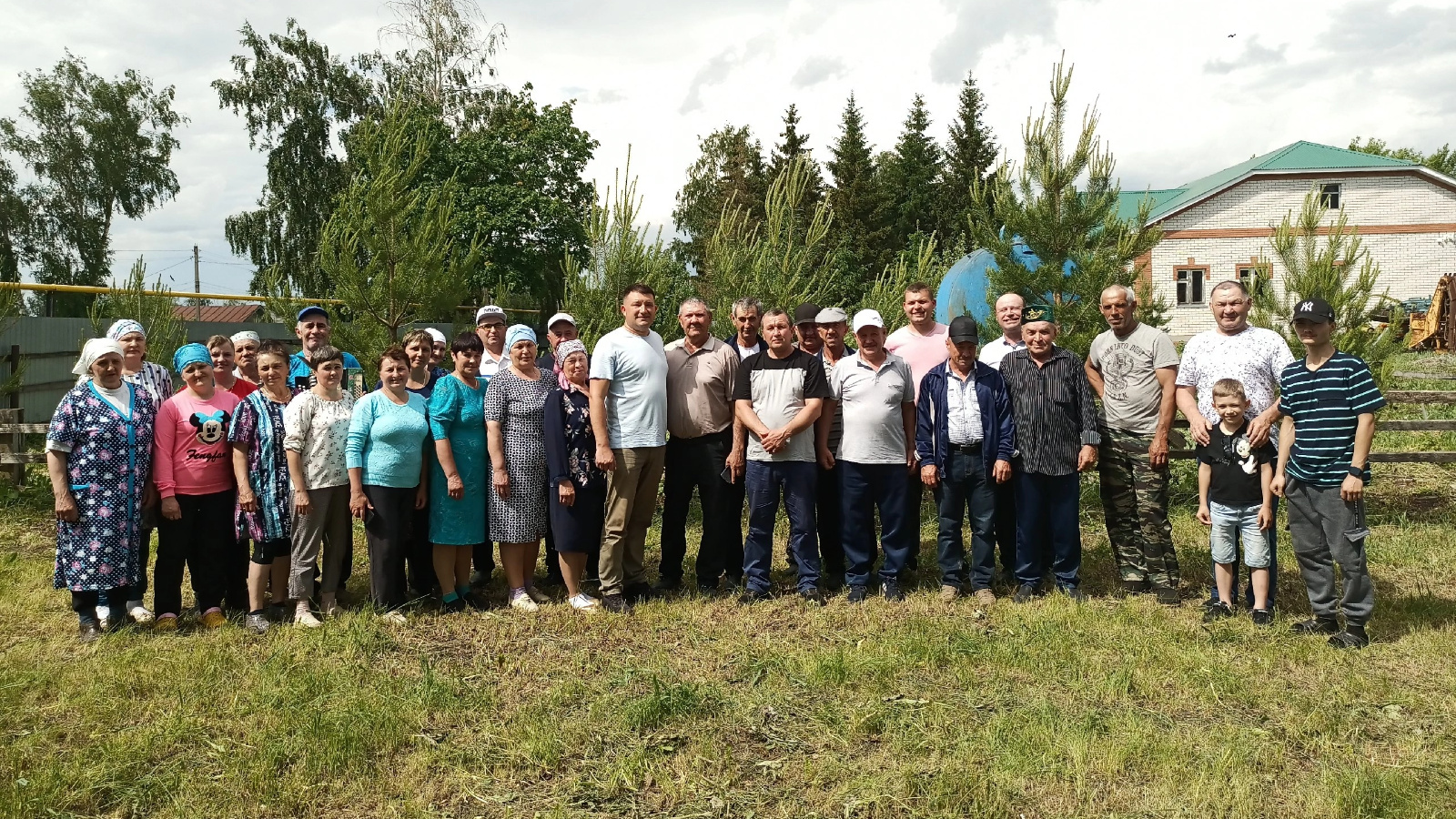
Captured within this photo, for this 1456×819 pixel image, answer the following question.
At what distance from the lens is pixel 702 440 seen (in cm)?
602

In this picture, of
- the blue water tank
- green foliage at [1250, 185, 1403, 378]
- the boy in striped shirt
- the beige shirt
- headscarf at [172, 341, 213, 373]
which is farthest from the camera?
the blue water tank

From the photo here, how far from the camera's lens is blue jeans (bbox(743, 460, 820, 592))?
5852mm

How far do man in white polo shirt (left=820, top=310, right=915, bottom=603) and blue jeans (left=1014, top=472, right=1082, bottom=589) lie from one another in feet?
2.33

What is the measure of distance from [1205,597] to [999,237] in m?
4.08

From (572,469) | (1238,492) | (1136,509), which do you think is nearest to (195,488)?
(572,469)

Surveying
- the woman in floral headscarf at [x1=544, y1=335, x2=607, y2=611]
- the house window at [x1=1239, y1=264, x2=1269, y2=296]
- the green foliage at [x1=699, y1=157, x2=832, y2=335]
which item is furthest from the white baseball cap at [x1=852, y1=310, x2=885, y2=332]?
the house window at [x1=1239, y1=264, x2=1269, y2=296]

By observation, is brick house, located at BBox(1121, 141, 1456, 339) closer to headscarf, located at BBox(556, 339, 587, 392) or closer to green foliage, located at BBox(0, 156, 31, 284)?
headscarf, located at BBox(556, 339, 587, 392)

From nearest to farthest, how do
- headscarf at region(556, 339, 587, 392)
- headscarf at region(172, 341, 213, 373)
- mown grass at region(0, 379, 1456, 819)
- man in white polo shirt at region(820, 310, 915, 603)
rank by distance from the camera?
1. mown grass at region(0, 379, 1456, 819)
2. headscarf at region(172, 341, 213, 373)
3. headscarf at region(556, 339, 587, 392)
4. man in white polo shirt at region(820, 310, 915, 603)

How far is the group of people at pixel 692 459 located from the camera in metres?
5.20

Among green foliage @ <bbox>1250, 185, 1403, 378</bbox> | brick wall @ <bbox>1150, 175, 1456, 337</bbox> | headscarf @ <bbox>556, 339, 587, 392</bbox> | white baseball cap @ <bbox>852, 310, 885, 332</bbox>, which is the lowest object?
headscarf @ <bbox>556, 339, 587, 392</bbox>

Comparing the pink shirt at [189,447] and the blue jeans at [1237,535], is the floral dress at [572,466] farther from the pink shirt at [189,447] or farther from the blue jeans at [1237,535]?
the blue jeans at [1237,535]

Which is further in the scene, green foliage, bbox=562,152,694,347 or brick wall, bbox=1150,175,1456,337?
brick wall, bbox=1150,175,1456,337

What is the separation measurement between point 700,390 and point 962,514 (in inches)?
72.1

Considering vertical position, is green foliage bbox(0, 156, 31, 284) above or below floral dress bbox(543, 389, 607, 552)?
above
